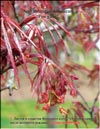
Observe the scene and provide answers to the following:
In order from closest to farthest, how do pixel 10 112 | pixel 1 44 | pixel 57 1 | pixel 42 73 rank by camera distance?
pixel 42 73, pixel 1 44, pixel 57 1, pixel 10 112

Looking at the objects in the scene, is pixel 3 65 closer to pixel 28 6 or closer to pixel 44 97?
pixel 44 97

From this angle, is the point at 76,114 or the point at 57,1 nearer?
the point at 76,114

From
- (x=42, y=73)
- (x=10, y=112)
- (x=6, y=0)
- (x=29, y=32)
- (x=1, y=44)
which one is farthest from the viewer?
(x=10, y=112)

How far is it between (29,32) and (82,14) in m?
0.68

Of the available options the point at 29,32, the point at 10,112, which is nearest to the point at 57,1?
the point at 29,32

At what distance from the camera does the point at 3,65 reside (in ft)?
4.91

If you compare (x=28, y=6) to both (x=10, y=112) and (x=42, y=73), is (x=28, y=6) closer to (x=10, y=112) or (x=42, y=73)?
(x=42, y=73)

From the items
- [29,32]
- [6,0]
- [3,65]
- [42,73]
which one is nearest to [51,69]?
[42,73]

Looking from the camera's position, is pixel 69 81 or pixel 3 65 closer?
pixel 69 81

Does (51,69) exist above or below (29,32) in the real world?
below

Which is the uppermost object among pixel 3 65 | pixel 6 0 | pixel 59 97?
pixel 6 0

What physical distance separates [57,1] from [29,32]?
1349 mm

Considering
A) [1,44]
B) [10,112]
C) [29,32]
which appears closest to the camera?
[29,32]

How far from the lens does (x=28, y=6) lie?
1897mm
